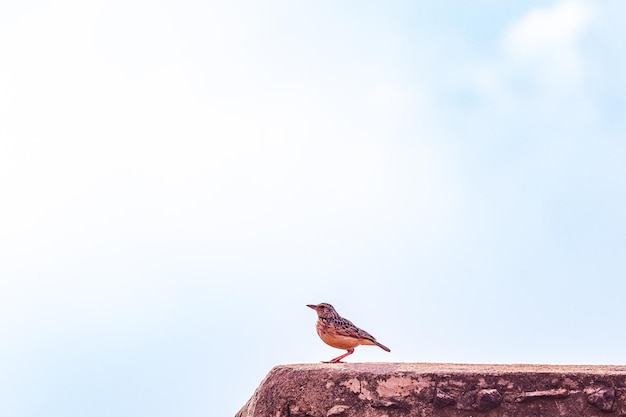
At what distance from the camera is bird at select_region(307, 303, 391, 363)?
7.12 metres

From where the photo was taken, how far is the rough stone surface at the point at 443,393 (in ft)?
16.9

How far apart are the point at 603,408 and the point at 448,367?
994 mm

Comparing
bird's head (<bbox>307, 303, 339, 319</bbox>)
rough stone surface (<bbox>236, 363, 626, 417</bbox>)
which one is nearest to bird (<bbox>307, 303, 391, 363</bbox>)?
bird's head (<bbox>307, 303, 339, 319</bbox>)

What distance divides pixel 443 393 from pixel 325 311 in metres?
2.26

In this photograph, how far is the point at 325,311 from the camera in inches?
289

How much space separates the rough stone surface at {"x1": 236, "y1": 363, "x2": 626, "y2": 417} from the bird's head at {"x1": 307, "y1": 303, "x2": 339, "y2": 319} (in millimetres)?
1934

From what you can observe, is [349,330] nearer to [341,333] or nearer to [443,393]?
[341,333]

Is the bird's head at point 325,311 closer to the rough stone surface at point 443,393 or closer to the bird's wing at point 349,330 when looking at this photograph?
the bird's wing at point 349,330

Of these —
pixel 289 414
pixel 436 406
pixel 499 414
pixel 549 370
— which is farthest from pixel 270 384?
pixel 549 370

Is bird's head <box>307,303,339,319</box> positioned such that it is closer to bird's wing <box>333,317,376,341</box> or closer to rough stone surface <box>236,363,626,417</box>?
bird's wing <box>333,317,376,341</box>

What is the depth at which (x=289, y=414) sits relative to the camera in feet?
17.2

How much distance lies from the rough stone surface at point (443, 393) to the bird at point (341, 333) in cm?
174

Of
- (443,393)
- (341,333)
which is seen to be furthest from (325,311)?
(443,393)

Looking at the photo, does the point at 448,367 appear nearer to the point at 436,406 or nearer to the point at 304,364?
the point at 436,406
